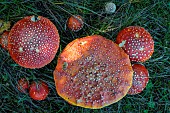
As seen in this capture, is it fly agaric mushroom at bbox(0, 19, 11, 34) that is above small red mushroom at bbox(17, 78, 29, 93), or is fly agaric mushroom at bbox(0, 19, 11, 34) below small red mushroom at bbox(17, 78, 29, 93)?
above

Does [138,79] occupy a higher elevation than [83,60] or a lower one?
lower

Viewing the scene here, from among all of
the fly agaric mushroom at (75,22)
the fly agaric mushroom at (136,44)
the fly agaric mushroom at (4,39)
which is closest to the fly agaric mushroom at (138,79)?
the fly agaric mushroom at (136,44)

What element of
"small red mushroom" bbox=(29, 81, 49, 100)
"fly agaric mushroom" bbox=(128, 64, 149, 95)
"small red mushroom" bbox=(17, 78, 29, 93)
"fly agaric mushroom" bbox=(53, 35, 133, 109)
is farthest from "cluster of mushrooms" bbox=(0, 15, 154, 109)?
"small red mushroom" bbox=(17, 78, 29, 93)

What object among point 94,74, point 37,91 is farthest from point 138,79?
point 37,91

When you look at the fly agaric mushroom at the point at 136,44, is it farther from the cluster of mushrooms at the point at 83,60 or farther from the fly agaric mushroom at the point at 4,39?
the fly agaric mushroom at the point at 4,39

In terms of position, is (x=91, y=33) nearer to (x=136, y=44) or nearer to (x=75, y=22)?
(x=75, y=22)

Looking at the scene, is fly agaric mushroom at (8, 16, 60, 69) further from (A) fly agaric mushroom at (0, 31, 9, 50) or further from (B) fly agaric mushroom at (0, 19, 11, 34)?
(B) fly agaric mushroom at (0, 19, 11, 34)
